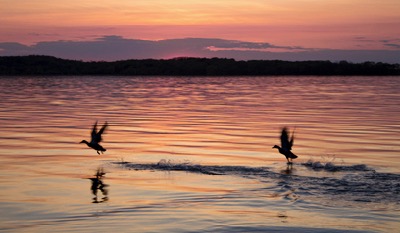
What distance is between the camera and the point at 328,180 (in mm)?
17234

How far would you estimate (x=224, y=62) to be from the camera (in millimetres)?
152000

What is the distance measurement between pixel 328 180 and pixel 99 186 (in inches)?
216

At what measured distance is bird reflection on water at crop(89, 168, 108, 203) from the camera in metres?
14.8

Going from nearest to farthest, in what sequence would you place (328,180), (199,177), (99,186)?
(99,186)
(328,180)
(199,177)

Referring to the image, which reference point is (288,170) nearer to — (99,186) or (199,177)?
(199,177)

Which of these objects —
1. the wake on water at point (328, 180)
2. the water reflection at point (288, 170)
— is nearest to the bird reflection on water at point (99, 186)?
the wake on water at point (328, 180)

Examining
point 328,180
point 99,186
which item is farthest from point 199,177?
point 328,180

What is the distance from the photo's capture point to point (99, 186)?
637 inches

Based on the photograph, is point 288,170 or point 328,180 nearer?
point 328,180

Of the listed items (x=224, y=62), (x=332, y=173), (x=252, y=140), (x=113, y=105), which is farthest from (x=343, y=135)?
(x=224, y=62)

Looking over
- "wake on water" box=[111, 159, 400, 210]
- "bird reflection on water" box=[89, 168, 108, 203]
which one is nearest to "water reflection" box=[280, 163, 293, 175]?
"wake on water" box=[111, 159, 400, 210]

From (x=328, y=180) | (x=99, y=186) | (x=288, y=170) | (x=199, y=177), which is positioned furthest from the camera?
(x=288, y=170)

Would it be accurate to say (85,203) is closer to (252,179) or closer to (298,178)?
(252,179)

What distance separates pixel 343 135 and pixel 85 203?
16.2 metres
